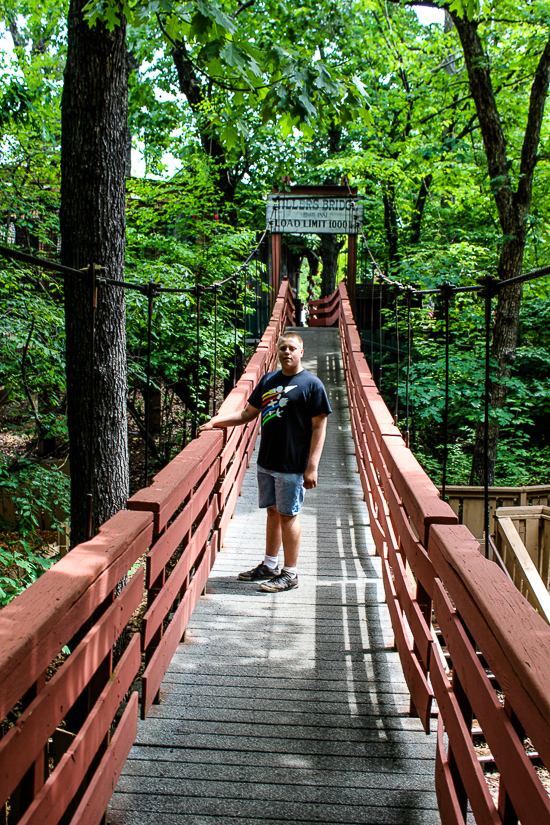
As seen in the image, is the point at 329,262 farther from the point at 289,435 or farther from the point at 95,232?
the point at 289,435

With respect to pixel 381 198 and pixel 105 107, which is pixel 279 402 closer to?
pixel 105 107

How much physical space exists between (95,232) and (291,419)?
1.68m

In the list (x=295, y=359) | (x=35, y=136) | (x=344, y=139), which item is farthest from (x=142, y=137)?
(x=295, y=359)

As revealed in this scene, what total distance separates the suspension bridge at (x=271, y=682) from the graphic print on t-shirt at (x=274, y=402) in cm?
44

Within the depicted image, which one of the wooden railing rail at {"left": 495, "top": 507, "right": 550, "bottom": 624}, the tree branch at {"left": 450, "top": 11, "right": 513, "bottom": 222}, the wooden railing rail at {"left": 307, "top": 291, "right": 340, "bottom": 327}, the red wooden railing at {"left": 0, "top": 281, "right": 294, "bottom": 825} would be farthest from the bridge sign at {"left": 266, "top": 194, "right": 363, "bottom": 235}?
the red wooden railing at {"left": 0, "top": 281, "right": 294, "bottom": 825}

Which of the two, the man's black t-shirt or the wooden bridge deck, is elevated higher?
the man's black t-shirt

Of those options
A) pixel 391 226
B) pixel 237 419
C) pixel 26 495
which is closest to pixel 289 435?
pixel 237 419

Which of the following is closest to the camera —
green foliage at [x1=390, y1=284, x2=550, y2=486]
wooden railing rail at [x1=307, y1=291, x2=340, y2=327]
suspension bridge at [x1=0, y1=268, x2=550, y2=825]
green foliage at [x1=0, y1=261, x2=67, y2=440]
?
suspension bridge at [x1=0, y1=268, x2=550, y2=825]

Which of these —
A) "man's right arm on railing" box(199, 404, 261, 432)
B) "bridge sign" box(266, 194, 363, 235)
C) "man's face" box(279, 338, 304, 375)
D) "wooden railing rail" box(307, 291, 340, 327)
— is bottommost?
"man's right arm on railing" box(199, 404, 261, 432)

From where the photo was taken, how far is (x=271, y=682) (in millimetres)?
2906

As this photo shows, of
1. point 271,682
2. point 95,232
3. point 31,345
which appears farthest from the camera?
point 31,345

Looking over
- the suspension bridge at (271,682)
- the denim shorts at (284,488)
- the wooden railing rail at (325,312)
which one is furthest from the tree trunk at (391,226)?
the denim shorts at (284,488)

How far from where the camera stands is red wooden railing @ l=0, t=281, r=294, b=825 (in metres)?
1.34

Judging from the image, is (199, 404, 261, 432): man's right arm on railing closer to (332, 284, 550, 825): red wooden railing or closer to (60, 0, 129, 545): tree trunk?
(60, 0, 129, 545): tree trunk
